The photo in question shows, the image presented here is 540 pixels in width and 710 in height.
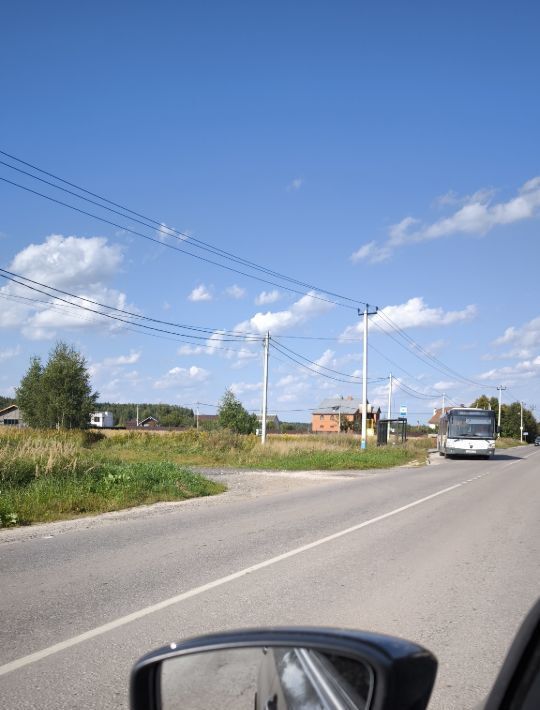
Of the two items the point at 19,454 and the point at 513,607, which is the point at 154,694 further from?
the point at 19,454

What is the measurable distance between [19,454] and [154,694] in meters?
15.1

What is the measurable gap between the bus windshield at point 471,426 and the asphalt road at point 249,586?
27820 mm

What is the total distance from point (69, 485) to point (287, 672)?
14434mm

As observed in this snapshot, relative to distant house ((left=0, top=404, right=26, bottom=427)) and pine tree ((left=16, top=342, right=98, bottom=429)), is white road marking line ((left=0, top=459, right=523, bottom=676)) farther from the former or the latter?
distant house ((left=0, top=404, right=26, bottom=427))

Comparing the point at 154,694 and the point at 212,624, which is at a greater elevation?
the point at 154,694

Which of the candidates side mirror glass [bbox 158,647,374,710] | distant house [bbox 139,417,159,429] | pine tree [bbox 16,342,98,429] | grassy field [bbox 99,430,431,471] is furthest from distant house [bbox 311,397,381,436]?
side mirror glass [bbox 158,647,374,710]

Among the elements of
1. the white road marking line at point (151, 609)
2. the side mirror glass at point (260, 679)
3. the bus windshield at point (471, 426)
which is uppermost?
the bus windshield at point (471, 426)

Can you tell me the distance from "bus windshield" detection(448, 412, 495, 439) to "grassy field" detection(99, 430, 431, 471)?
271cm

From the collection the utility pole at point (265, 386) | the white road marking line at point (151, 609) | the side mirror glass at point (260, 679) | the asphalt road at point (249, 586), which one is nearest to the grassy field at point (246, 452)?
the utility pole at point (265, 386)

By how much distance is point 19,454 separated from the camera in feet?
52.1

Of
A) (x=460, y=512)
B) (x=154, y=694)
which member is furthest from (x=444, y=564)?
(x=154, y=694)

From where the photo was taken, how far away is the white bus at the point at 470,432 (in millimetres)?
40750

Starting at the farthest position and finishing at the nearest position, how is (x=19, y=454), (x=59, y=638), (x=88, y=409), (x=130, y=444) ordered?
(x=88, y=409) < (x=130, y=444) < (x=19, y=454) < (x=59, y=638)

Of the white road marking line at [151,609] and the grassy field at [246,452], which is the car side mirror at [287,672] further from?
the grassy field at [246,452]
